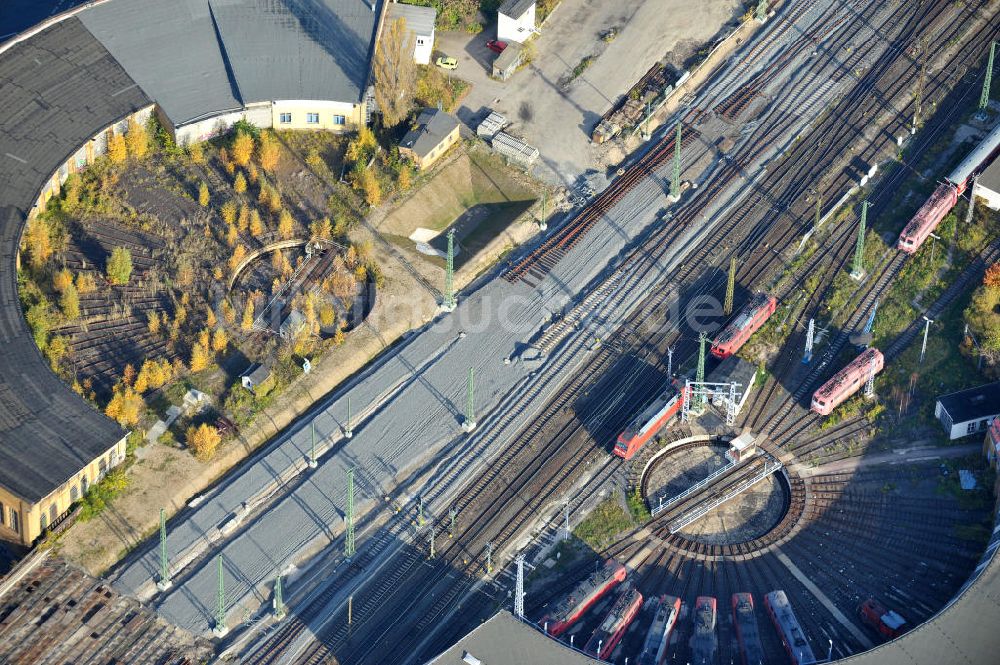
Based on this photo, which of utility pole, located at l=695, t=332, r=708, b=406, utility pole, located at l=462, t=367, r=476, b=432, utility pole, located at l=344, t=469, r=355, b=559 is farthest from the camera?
utility pole, located at l=462, t=367, r=476, b=432

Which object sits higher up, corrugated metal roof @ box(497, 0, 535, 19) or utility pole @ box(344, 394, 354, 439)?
corrugated metal roof @ box(497, 0, 535, 19)

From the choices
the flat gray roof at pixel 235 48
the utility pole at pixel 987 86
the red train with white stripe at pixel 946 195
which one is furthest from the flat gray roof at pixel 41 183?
the utility pole at pixel 987 86

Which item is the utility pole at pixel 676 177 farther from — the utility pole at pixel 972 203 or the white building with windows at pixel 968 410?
the white building with windows at pixel 968 410

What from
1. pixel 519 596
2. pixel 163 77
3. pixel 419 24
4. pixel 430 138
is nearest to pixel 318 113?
pixel 430 138

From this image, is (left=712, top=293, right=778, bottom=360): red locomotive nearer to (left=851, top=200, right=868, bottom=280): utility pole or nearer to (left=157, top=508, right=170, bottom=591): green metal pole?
(left=851, top=200, right=868, bottom=280): utility pole

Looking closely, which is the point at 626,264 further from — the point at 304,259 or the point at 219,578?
the point at 219,578

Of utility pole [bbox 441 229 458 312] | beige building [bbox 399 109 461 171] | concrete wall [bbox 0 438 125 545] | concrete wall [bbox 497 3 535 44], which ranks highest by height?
concrete wall [bbox 497 3 535 44]

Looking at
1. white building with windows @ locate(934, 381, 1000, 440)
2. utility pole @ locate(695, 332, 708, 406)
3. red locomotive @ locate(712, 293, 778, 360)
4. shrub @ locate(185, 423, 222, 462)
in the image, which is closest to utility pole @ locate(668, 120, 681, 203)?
red locomotive @ locate(712, 293, 778, 360)
